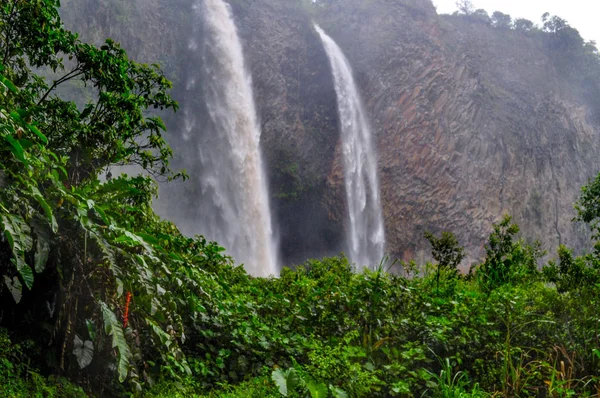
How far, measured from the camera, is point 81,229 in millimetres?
3111

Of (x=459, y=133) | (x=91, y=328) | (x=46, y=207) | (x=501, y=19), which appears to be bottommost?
(x=91, y=328)

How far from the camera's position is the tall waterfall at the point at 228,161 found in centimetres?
2133

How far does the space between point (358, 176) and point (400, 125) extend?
4.37 meters

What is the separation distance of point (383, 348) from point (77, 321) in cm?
216

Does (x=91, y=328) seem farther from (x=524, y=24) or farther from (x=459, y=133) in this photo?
(x=524, y=24)

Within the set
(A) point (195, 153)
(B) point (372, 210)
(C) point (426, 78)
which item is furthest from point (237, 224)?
(C) point (426, 78)

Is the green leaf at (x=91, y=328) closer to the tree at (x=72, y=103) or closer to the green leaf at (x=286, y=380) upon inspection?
the green leaf at (x=286, y=380)

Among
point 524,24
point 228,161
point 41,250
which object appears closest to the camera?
point 41,250

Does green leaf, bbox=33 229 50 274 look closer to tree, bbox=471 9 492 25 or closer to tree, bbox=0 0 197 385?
tree, bbox=0 0 197 385

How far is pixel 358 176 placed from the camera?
86.8 ft

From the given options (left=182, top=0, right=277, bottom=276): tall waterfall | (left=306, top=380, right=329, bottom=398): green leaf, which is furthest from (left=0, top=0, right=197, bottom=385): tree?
(left=182, top=0, right=277, bottom=276): tall waterfall

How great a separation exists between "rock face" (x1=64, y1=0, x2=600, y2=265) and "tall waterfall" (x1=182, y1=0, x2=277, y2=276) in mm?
1546

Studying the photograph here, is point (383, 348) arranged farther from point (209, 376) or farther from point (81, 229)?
point (81, 229)

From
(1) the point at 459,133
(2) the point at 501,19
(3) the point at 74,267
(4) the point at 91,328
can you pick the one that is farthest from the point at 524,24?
(4) the point at 91,328
